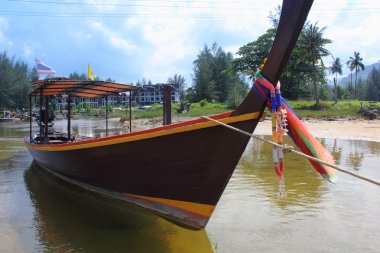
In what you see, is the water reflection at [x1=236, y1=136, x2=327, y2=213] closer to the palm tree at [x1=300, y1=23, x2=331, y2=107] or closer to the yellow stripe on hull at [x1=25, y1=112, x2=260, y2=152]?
the yellow stripe on hull at [x1=25, y1=112, x2=260, y2=152]

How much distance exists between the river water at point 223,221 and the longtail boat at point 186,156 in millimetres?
496

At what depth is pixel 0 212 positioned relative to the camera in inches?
249

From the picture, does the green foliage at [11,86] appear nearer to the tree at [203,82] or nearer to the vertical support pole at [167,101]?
the tree at [203,82]

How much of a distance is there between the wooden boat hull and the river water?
0.51 metres

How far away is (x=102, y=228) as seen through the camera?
5613 mm

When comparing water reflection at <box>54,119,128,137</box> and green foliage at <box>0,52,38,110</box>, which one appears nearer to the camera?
water reflection at <box>54,119,128,137</box>

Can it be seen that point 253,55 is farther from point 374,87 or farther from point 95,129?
point 374,87

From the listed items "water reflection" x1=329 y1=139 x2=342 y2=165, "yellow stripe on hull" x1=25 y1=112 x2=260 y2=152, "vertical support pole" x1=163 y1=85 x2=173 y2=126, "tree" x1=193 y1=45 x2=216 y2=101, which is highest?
"tree" x1=193 y1=45 x2=216 y2=101

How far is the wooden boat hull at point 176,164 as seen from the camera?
14.5 feet

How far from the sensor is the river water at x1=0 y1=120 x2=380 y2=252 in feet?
15.9

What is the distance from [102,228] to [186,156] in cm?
207

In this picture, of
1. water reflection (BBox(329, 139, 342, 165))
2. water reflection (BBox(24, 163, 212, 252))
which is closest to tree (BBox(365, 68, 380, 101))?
water reflection (BBox(329, 139, 342, 165))

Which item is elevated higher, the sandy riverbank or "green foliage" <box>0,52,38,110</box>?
"green foliage" <box>0,52,38,110</box>

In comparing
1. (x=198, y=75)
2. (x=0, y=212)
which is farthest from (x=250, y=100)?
(x=198, y=75)
